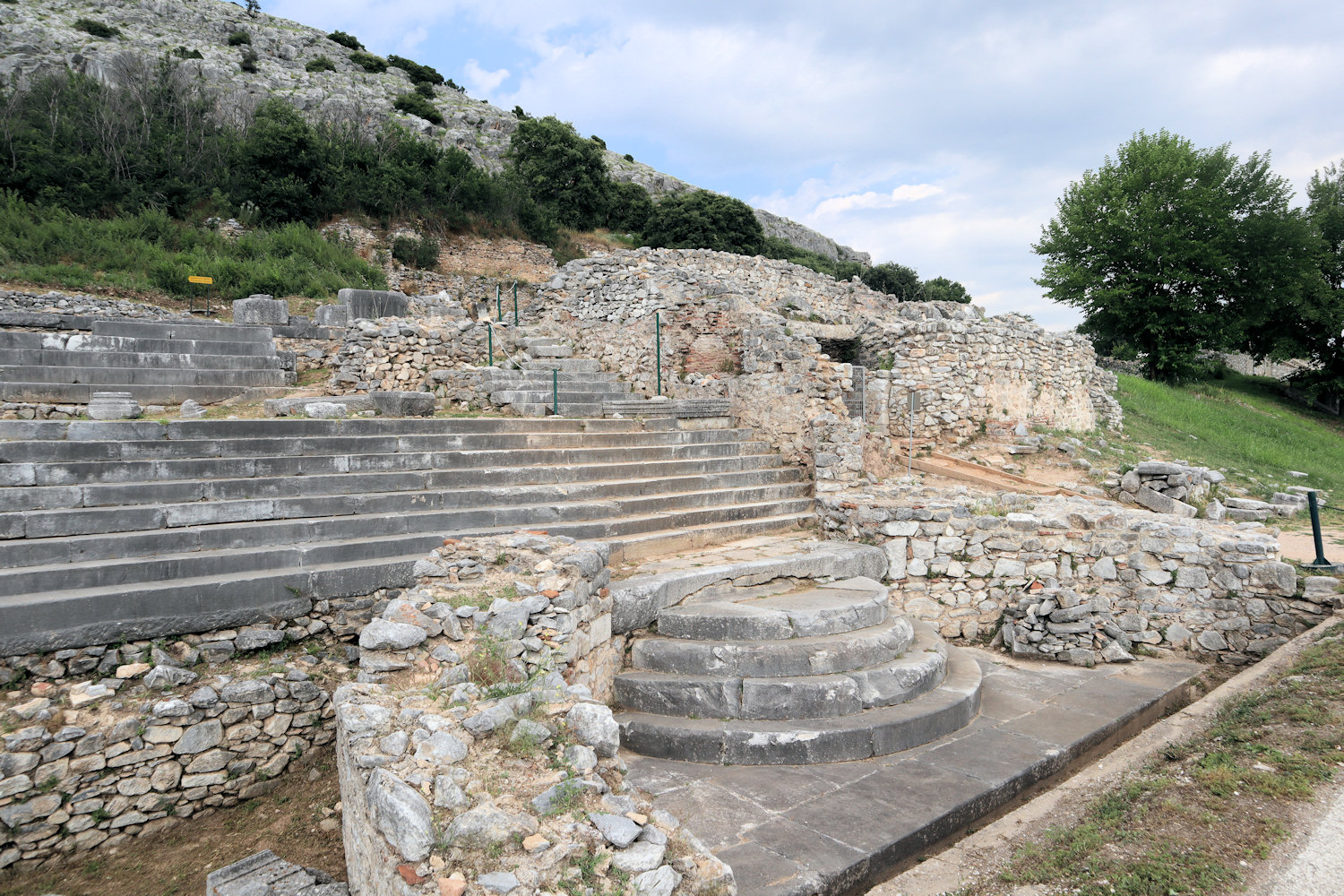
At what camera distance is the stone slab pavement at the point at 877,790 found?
3.31 metres

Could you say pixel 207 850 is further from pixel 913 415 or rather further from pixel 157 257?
pixel 157 257

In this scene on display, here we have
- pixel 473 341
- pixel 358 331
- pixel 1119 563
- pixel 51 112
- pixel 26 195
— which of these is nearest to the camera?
pixel 1119 563

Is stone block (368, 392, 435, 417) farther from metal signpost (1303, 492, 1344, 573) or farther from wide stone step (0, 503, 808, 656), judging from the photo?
metal signpost (1303, 492, 1344, 573)

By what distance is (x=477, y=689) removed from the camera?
3465 mm

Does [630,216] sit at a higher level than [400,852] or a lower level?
higher

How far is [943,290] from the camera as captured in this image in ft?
126

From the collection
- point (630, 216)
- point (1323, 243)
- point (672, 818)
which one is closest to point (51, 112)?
point (630, 216)

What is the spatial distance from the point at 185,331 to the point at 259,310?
141 centimetres

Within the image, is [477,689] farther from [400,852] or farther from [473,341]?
[473,341]

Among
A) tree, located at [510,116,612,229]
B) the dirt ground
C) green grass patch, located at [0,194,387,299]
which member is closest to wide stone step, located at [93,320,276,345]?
green grass patch, located at [0,194,387,299]

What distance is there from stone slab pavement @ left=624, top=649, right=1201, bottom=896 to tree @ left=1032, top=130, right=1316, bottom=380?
756 inches

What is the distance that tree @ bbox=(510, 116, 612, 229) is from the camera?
29.2 metres

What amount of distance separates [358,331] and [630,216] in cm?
2356

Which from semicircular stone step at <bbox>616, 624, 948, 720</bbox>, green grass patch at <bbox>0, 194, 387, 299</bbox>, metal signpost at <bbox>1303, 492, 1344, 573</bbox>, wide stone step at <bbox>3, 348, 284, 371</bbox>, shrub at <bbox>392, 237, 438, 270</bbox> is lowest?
semicircular stone step at <bbox>616, 624, 948, 720</bbox>
